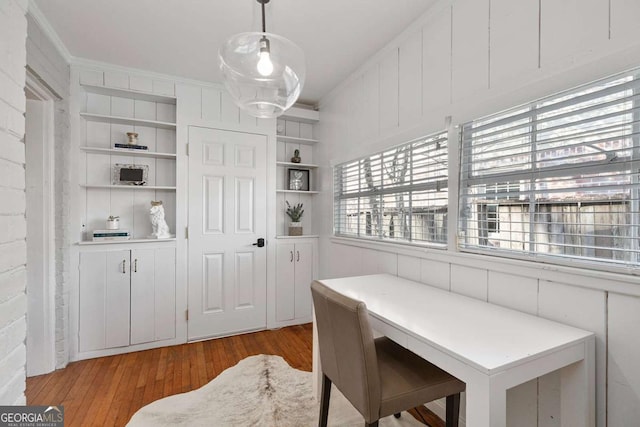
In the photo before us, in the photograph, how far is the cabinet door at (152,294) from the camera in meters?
2.64

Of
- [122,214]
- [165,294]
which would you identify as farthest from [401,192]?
[122,214]

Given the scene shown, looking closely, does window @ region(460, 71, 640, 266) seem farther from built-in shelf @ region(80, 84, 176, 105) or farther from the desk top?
built-in shelf @ region(80, 84, 176, 105)

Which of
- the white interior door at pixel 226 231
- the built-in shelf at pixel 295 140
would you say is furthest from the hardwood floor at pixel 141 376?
the built-in shelf at pixel 295 140

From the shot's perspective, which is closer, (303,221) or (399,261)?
(399,261)

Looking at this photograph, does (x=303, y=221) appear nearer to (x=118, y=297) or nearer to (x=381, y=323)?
(x=118, y=297)

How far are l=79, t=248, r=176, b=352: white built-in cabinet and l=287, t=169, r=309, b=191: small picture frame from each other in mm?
1424

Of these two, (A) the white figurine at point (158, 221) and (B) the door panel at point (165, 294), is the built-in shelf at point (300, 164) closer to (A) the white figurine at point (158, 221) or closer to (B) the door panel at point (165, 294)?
(A) the white figurine at point (158, 221)

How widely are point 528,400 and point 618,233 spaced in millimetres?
838

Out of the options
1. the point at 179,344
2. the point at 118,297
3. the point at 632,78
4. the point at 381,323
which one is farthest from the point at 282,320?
the point at 632,78

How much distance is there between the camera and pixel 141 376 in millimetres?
2227

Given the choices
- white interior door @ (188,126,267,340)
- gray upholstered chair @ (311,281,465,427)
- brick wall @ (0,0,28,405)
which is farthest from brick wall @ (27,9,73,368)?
gray upholstered chair @ (311,281,465,427)

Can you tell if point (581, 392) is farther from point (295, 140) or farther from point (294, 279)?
point (295, 140)

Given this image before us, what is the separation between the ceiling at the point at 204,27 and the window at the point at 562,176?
1.03 m

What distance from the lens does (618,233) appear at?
1111mm
